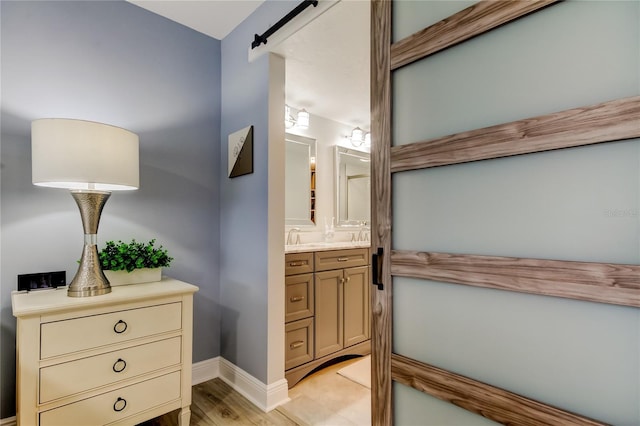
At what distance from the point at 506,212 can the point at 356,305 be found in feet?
6.50

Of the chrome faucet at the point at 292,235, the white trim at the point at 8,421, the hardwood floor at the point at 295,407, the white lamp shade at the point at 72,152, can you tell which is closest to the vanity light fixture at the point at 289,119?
the chrome faucet at the point at 292,235

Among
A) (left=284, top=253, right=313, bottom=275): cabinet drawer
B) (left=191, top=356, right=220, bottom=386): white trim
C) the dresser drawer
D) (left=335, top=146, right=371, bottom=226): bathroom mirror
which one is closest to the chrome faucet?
(left=335, top=146, right=371, bottom=226): bathroom mirror

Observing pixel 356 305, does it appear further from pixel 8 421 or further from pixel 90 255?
pixel 8 421

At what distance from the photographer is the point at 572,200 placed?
86cm

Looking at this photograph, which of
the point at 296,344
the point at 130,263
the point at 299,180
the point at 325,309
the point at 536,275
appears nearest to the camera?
the point at 536,275

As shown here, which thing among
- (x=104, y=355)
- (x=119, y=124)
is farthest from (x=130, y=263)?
(x=119, y=124)

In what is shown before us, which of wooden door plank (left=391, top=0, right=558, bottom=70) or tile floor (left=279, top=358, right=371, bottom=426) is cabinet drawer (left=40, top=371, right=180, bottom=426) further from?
wooden door plank (left=391, top=0, right=558, bottom=70)

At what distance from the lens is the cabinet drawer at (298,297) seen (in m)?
2.27

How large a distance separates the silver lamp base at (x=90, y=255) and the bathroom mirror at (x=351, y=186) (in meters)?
→ 2.43

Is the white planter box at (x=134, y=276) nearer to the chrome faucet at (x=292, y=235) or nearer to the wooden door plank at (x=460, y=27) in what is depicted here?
the chrome faucet at (x=292, y=235)

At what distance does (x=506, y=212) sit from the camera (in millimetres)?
982

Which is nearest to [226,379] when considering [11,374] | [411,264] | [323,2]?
[11,374]

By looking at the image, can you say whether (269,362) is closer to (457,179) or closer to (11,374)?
(11,374)

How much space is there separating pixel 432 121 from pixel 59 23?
217 centimetres
